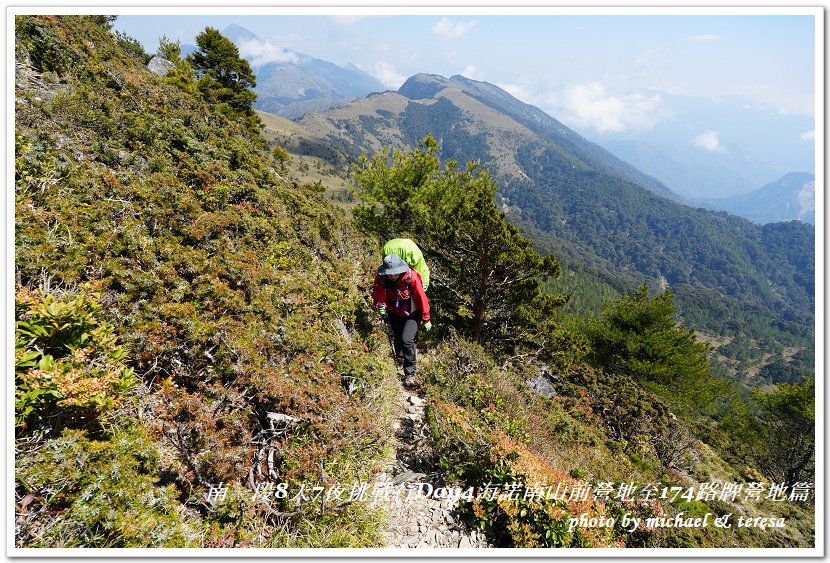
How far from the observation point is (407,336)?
6793 mm

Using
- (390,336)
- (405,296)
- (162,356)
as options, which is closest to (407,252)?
(405,296)

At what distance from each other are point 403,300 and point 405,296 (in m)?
0.11

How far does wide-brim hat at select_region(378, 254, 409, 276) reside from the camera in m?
6.23

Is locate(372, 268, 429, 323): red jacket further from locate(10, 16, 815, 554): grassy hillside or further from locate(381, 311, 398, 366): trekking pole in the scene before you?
locate(381, 311, 398, 366): trekking pole

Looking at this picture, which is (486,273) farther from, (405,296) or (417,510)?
(417,510)

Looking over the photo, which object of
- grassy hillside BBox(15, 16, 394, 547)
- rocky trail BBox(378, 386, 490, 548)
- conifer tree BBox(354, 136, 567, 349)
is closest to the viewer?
grassy hillside BBox(15, 16, 394, 547)

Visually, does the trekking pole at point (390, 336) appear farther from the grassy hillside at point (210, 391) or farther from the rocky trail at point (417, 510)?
the rocky trail at point (417, 510)

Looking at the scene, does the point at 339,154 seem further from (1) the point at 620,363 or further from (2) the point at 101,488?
(2) the point at 101,488

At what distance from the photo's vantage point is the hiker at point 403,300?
655 centimetres

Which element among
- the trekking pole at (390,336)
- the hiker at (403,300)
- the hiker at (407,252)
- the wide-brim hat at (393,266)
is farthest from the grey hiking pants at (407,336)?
the wide-brim hat at (393,266)

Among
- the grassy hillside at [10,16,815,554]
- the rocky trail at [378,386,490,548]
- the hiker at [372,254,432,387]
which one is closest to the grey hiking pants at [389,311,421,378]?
the hiker at [372,254,432,387]

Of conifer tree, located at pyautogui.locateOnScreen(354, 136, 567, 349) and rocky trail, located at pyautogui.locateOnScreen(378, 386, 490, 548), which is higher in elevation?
conifer tree, located at pyautogui.locateOnScreen(354, 136, 567, 349)

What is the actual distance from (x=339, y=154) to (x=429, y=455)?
195062 mm

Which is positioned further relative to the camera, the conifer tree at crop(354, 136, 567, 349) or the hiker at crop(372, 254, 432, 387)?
the conifer tree at crop(354, 136, 567, 349)
